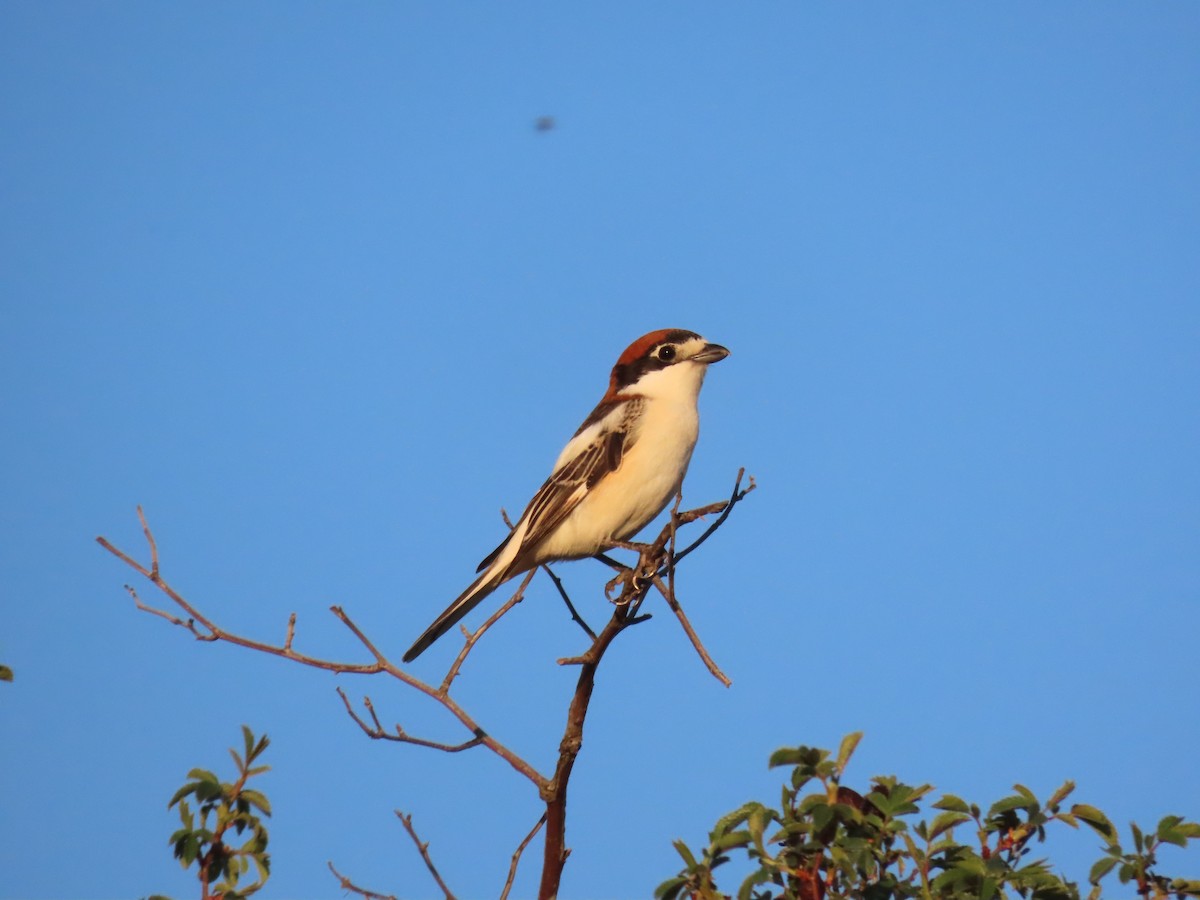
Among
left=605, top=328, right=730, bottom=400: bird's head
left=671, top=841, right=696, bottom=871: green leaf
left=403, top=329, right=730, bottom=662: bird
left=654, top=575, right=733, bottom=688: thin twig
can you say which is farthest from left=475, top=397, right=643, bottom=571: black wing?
left=671, top=841, right=696, bottom=871: green leaf

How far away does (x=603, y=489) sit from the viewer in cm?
696

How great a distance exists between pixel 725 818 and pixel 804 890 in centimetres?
24

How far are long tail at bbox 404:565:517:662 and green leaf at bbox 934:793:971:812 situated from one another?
13.4ft

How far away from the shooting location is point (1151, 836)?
8.83ft

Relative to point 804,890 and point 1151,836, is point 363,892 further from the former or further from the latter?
point 1151,836

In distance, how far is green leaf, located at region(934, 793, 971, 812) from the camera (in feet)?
9.06

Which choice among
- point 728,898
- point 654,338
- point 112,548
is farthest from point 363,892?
point 654,338

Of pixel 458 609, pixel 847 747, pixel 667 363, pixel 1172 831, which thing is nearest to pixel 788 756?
pixel 847 747

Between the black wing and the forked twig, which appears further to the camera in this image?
the black wing

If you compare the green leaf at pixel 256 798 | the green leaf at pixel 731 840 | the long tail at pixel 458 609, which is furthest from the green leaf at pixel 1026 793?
the long tail at pixel 458 609

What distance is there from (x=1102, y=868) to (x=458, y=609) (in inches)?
169

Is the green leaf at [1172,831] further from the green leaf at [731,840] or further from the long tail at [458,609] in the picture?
the long tail at [458,609]

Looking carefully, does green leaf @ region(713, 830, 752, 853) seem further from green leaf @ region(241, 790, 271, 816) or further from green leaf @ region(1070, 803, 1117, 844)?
green leaf @ region(241, 790, 271, 816)

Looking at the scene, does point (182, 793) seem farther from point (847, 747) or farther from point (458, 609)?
point (458, 609)
